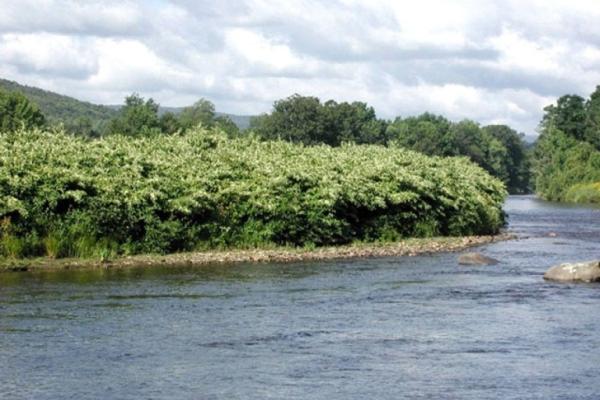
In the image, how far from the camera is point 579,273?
34312mm

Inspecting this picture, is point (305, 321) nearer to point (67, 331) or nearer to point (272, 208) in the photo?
point (67, 331)

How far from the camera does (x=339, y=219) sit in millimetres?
45938

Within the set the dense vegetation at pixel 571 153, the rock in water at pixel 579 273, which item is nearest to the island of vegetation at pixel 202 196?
the rock in water at pixel 579 273

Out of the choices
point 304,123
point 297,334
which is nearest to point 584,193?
point 304,123

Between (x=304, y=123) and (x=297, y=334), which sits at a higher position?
(x=304, y=123)

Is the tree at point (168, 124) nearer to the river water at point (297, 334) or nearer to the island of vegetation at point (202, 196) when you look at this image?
the island of vegetation at point (202, 196)

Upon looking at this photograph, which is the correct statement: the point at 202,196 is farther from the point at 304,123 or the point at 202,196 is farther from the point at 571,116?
the point at 571,116

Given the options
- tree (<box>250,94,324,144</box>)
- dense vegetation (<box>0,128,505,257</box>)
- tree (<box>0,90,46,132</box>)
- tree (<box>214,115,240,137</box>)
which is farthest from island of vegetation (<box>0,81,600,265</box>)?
tree (<box>250,94,324,144</box>)

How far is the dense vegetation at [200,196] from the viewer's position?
3772cm

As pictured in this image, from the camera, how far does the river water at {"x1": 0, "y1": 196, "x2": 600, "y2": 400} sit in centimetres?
1962

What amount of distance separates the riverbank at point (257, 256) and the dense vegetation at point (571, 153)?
81128mm

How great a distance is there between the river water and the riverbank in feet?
4.66

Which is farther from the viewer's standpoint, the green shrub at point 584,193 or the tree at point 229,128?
the green shrub at point 584,193

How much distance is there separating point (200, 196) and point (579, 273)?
14.2 m
